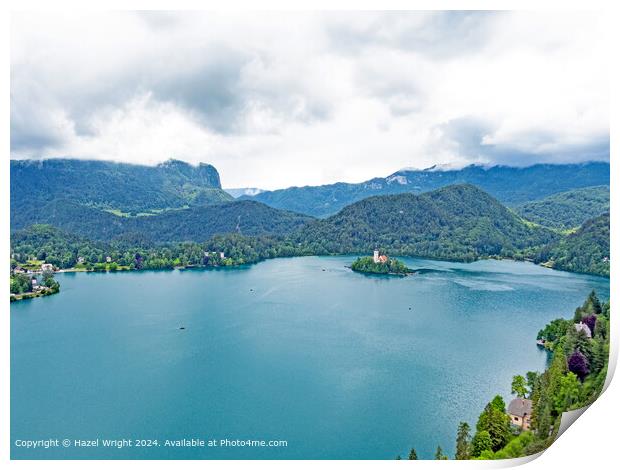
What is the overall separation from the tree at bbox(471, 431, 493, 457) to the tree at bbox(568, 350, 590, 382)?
179 centimetres

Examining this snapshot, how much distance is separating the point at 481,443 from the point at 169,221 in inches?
1714

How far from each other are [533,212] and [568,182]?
492 cm

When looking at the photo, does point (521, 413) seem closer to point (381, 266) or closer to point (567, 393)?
point (567, 393)

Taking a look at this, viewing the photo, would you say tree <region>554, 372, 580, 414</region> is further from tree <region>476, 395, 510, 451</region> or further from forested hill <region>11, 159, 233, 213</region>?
forested hill <region>11, 159, 233, 213</region>

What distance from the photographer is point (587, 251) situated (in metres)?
22.5

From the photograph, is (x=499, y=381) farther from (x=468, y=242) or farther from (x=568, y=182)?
(x=568, y=182)

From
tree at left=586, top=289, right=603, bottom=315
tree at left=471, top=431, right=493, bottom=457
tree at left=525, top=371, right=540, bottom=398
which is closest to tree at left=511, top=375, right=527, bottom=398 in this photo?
tree at left=525, top=371, right=540, bottom=398

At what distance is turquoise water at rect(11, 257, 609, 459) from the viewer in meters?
7.80

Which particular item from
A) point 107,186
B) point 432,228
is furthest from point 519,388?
point 107,186

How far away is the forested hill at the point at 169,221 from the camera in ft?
140

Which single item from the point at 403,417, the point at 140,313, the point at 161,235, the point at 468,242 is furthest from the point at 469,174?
the point at 403,417

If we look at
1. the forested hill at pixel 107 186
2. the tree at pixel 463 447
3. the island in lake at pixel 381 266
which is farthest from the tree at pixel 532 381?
the forested hill at pixel 107 186

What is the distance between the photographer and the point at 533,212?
4072 cm

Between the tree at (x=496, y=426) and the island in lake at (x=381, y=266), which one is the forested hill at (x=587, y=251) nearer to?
the island in lake at (x=381, y=266)
